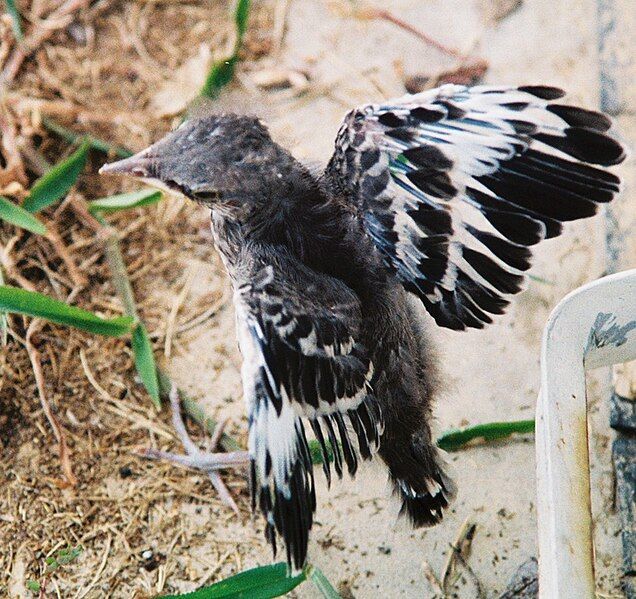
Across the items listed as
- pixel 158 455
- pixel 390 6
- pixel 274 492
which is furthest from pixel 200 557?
pixel 390 6

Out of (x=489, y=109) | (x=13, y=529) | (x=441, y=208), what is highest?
(x=489, y=109)

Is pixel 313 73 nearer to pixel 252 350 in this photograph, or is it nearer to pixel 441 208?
pixel 441 208

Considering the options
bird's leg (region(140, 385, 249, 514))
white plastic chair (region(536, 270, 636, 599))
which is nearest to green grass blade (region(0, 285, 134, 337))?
bird's leg (region(140, 385, 249, 514))

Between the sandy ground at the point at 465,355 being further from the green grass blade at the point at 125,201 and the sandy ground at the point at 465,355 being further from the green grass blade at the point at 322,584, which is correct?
the green grass blade at the point at 125,201

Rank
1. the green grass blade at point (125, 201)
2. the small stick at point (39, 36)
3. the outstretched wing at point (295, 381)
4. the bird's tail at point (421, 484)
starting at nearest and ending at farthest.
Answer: the outstretched wing at point (295, 381) < the bird's tail at point (421, 484) < the green grass blade at point (125, 201) < the small stick at point (39, 36)

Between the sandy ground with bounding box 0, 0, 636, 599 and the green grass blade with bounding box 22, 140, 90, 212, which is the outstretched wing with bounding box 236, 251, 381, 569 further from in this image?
the green grass blade with bounding box 22, 140, 90, 212

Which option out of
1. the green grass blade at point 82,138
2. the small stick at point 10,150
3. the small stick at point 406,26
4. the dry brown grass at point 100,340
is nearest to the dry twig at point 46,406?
the dry brown grass at point 100,340
